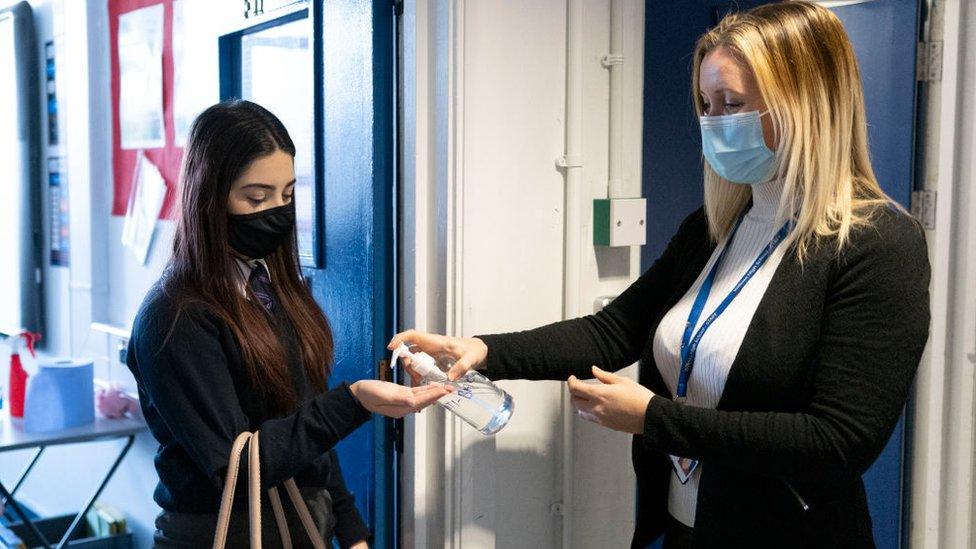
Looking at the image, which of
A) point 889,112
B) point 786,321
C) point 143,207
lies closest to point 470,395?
point 786,321

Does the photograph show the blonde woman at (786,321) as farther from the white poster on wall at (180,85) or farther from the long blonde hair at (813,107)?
the white poster on wall at (180,85)

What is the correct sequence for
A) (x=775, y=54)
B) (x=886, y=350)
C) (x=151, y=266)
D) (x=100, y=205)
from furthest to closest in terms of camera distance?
(x=100, y=205) → (x=151, y=266) → (x=775, y=54) → (x=886, y=350)

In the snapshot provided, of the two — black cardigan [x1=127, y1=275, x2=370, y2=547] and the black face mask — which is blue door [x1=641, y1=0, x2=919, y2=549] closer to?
the black face mask

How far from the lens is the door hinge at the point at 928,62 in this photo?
2.19 metres

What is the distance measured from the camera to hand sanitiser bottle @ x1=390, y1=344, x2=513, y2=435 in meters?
1.56

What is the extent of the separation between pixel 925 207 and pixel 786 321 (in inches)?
43.7

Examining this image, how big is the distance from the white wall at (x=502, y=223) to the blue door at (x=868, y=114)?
17 cm

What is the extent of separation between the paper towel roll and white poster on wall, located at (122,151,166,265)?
44 centimetres

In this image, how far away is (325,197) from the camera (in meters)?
2.12

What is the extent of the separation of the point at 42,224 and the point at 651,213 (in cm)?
262

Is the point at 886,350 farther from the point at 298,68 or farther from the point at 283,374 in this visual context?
the point at 298,68

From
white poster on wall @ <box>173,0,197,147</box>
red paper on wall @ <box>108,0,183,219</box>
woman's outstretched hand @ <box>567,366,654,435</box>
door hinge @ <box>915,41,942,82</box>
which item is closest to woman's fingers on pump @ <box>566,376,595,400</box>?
woman's outstretched hand @ <box>567,366,654,435</box>

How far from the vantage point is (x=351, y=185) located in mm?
2008

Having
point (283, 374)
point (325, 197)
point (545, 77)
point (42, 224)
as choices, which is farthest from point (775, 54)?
point (42, 224)
